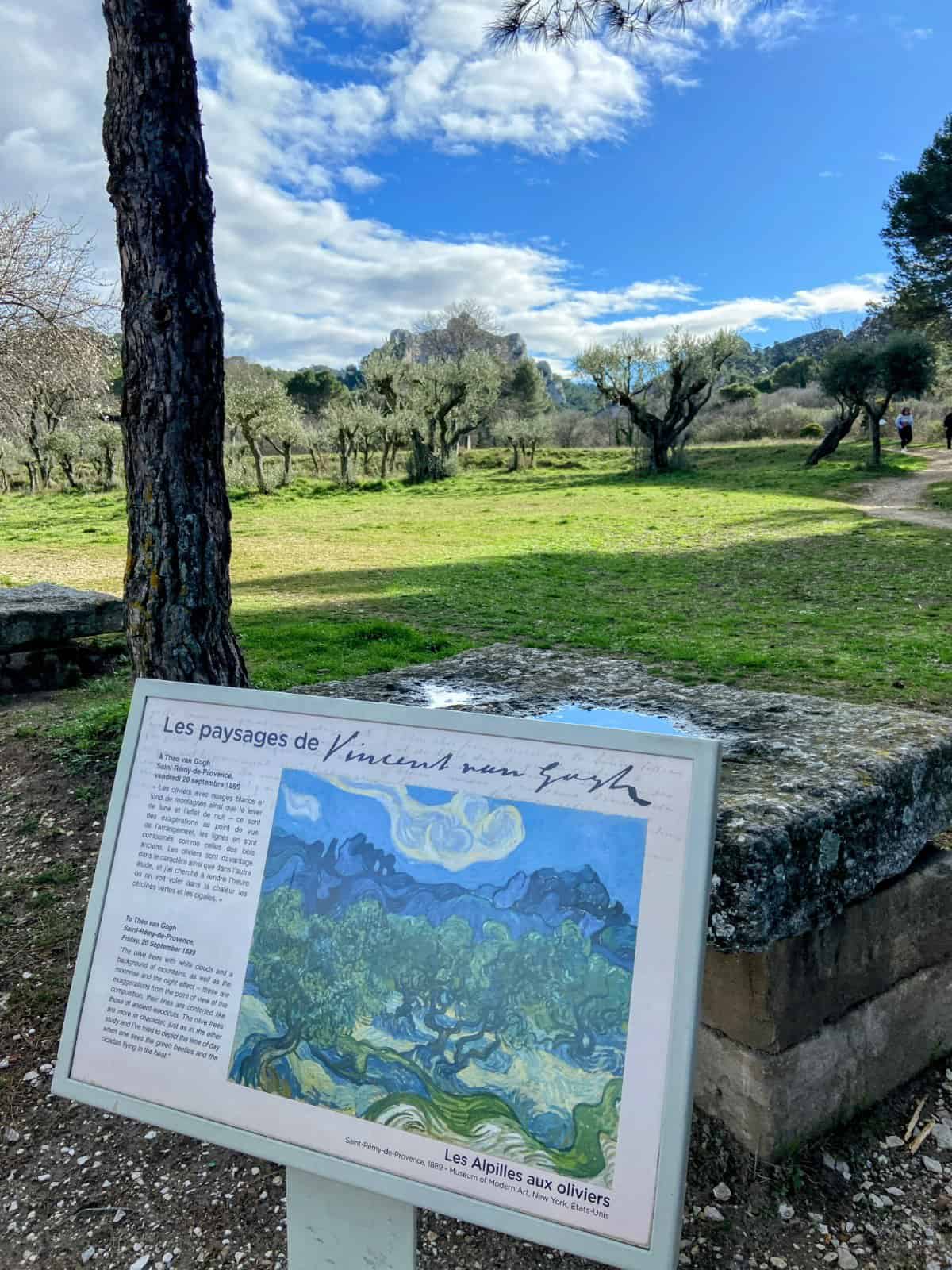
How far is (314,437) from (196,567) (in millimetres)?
36499

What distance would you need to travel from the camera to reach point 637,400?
36.4 metres

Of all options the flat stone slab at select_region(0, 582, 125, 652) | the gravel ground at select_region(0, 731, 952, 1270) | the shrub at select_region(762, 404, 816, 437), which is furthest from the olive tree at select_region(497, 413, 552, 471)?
the gravel ground at select_region(0, 731, 952, 1270)

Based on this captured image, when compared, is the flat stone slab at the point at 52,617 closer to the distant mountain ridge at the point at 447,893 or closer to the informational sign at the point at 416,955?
the informational sign at the point at 416,955

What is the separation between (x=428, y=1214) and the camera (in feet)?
7.80

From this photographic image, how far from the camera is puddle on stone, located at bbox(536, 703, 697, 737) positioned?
10.4 ft

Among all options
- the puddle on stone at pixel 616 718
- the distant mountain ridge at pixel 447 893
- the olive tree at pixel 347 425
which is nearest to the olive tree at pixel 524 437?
the olive tree at pixel 347 425

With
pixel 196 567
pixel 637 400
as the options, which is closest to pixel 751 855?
pixel 196 567

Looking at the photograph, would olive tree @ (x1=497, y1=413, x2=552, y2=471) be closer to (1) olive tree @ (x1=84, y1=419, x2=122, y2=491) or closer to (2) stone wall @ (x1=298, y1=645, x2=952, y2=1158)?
(1) olive tree @ (x1=84, y1=419, x2=122, y2=491)

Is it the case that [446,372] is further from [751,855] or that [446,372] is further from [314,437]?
[751,855]

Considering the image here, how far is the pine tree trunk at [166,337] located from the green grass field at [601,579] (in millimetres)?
2523

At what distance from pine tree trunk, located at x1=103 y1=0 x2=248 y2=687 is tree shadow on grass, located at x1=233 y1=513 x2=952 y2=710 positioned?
2903 millimetres

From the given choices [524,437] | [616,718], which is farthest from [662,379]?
[616,718]

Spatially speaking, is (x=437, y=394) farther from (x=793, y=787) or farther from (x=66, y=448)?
(x=793, y=787)

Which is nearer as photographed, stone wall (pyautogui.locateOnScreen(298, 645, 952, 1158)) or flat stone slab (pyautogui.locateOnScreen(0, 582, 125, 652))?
stone wall (pyautogui.locateOnScreen(298, 645, 952, 1158))
